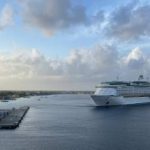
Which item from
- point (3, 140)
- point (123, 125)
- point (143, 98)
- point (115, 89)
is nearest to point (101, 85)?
point (115, 89)

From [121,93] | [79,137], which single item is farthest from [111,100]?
[79,137]

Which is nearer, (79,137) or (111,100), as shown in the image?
(79,137)

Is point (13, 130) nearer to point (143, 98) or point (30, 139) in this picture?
point (30, 139)

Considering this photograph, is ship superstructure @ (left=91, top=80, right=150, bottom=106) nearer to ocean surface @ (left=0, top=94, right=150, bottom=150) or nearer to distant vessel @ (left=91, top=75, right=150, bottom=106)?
distant vessel @ (left=91, top=75, right=150, bottom=106)

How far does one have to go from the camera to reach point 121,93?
161 meters

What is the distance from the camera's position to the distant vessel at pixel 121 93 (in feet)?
501

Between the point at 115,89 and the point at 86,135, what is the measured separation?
84765mm

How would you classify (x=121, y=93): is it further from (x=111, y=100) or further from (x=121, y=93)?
(x=111, y=100)

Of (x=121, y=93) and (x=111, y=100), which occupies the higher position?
(x=121, y=93)

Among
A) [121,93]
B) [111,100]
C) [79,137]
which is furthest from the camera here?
[121,93]

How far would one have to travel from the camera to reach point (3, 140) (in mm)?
67312

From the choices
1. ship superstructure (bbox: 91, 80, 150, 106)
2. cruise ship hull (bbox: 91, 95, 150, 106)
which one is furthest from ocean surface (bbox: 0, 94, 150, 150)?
ship superstructure (bbox: 91, 80, 150, 106)

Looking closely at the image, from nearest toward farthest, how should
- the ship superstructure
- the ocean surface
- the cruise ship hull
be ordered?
the ocean surface → the cruise ship hull → the ship superstructure

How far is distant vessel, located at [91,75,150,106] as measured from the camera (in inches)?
6014
